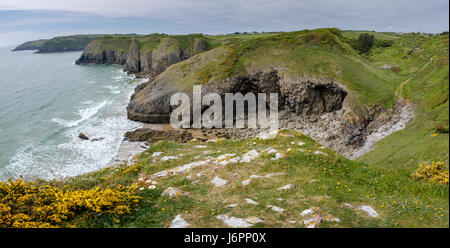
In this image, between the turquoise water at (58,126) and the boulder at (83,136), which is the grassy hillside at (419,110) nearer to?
the turquoise water at (58,126)

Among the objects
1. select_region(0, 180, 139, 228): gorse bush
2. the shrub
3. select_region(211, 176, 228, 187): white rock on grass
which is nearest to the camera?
select_region(0, 180, 139, 228): gorse bush

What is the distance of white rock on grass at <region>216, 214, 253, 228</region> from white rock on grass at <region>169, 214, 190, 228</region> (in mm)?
1362

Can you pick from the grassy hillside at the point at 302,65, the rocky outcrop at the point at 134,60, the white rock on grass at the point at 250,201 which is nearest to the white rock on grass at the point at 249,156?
the white rock on grass at the point at 250,201

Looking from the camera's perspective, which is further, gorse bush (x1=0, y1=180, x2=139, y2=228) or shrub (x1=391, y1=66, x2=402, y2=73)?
shrub (x1=391, y1=66, x2=402, y2=73)

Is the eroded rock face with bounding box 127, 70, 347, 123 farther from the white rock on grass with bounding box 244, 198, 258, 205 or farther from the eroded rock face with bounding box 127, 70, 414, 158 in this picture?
the white rock on grass with bounding box 244, 198, 258, 205

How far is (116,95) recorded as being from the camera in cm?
7750

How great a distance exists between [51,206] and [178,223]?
5.67m

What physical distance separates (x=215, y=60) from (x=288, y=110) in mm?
23691

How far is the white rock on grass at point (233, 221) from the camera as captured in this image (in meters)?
8.97

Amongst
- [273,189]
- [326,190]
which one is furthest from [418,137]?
[273,189]

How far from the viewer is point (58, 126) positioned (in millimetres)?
51125

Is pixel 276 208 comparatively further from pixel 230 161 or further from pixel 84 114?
pixel 84 114

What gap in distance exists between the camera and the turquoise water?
35.7 metres

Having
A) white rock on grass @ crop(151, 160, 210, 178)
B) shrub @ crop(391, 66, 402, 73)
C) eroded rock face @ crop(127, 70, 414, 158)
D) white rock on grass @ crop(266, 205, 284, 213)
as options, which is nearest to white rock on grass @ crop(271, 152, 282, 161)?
white rock on grass @ crop(151, 160, 210, 178)
